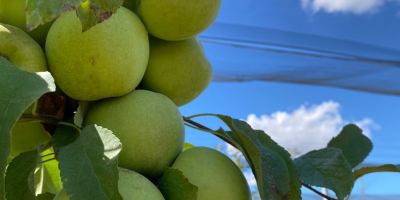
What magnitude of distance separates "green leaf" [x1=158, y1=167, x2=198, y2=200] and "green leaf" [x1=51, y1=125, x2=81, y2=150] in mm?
83

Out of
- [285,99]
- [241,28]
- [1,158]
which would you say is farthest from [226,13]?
[1,158]

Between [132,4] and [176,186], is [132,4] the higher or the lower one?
the higher one

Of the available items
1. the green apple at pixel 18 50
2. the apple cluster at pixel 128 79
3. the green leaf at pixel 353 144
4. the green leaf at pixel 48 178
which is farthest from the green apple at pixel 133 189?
the green leaf at pixel 353 144

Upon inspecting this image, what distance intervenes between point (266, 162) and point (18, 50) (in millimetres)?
236

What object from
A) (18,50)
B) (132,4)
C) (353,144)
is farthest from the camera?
(353,144)

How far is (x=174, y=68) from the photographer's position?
0.45 metres

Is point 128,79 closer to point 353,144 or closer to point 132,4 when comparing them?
point 132,4

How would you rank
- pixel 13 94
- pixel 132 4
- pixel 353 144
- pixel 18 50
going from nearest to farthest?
pixel 13 94, pixel 18 50, pixel 132 4, pixel 353 144

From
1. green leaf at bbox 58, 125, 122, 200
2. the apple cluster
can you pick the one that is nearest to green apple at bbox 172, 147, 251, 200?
the apple cluster

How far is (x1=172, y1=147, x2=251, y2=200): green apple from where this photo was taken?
382 millimetres

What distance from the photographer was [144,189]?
1.10 feet

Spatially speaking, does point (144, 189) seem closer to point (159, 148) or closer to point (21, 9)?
point (159, 148)

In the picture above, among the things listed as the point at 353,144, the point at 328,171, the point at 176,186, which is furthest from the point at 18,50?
the point at 353,144

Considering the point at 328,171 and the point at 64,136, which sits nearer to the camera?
the point at 64,136
